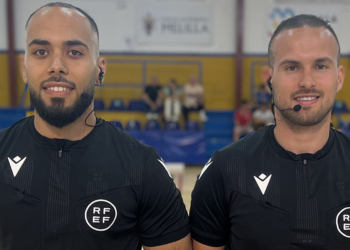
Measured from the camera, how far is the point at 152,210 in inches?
81.6

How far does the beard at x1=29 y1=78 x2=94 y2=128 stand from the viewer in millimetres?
2018

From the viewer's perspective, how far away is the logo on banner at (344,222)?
78.9 inches

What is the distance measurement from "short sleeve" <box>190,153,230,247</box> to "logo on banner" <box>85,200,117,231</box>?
1.57 feet

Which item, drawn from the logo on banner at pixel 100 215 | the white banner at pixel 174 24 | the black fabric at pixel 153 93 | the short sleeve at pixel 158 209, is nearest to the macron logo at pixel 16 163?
the logo on banner at pixel 100 215

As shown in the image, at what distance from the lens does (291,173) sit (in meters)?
2.11

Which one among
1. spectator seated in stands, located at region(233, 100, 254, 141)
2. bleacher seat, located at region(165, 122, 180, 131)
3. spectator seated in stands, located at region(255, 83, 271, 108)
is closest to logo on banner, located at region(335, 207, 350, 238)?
spectator seated in stands, located at region(233, 100, 254, 141)

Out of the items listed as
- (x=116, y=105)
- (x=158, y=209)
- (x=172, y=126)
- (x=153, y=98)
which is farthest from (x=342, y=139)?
(x=116, y=105)

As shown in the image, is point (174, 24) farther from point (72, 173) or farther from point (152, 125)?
point (72, 173)

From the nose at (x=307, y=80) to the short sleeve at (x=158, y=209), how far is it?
86 centimetres

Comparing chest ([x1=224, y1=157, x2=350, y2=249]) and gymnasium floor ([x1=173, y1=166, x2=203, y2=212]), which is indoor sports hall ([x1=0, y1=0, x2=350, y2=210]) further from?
chest ([x1=224, y1=157, x2=350, y2=249])

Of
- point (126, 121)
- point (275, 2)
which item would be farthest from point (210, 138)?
point (275, 2)

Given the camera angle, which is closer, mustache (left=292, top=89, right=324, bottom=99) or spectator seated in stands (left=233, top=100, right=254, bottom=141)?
mustache (left=292, top=89, right=324, bottom=99)

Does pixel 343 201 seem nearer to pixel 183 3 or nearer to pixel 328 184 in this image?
pixel 328 184

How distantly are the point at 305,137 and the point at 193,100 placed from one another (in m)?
10.5
